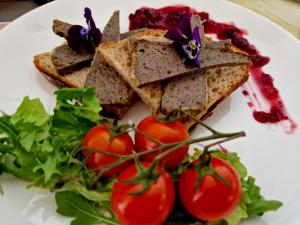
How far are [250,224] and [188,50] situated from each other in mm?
1421

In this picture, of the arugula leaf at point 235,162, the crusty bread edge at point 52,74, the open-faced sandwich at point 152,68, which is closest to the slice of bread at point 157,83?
the open-faced sandwich at point 152,68

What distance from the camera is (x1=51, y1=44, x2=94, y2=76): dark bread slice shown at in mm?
3350

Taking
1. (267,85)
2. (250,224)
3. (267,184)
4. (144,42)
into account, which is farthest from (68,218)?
(267,85)

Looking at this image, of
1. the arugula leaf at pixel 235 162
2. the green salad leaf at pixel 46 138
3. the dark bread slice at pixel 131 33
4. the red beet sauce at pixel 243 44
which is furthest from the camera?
the dark bread slice at pixel 131 33

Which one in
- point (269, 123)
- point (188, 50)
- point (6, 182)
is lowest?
point (6, 182)

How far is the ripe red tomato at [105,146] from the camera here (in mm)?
2330

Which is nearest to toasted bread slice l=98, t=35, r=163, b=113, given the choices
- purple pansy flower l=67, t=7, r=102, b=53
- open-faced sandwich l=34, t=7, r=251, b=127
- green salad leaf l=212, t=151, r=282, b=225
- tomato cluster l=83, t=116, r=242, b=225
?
open-faced sandwich l=34, t=7, r=251, b=127

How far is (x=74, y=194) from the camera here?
2412 mm

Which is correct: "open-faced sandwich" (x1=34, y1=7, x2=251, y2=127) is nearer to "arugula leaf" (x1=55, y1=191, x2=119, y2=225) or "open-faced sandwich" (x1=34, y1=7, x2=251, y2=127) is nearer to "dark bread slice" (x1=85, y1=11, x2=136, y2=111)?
"dark bread slice" (x1=85, y1=11, x2=136, y2=111)

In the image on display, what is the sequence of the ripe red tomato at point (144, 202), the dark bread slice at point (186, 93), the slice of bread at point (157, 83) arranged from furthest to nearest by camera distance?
the slice of bread at point (157, 83), the dark bread slice at point (186, 93), the ripe red tomato at point (144, 202)

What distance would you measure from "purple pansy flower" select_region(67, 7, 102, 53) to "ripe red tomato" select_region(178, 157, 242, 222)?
1689mm

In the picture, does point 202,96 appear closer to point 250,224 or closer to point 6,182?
point 250,224

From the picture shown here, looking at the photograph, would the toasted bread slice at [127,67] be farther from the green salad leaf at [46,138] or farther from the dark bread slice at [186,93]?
the green salad leaf at [46,138]

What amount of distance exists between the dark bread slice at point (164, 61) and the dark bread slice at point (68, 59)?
43 centimetres
